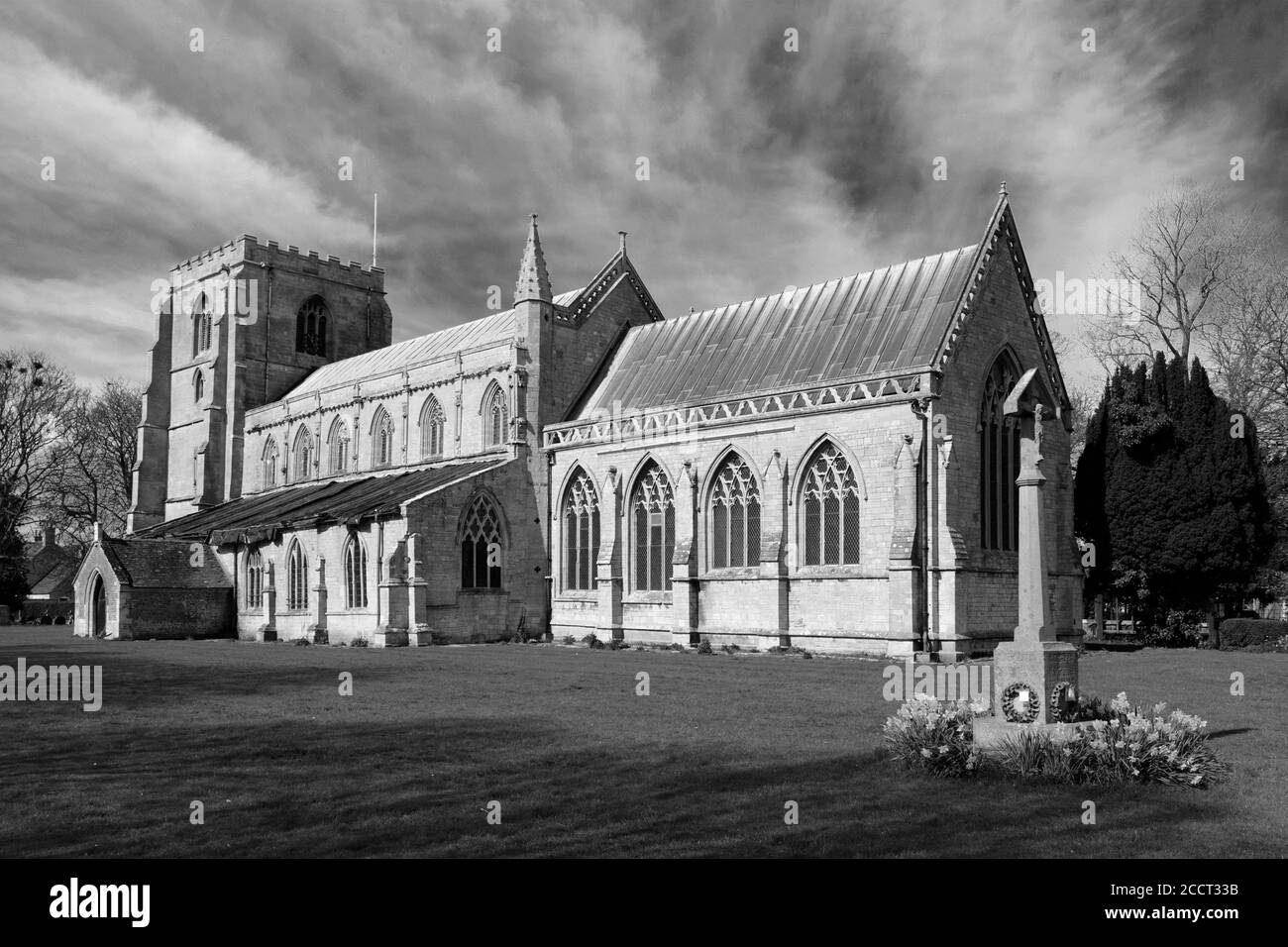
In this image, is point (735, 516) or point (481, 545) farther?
point (481, 545)

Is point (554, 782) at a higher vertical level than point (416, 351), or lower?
lower

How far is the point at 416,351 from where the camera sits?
172 ft

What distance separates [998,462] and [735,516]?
7.73m

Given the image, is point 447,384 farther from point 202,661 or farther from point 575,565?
point 202,661

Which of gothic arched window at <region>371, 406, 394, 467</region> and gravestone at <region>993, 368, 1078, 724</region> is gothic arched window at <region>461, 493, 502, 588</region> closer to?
gothic arched window at <region>371, 406, 394, 467</region>

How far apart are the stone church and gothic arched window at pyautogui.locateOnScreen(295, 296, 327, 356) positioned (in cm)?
812

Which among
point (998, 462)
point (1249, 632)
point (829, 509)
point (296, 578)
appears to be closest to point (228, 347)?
point (296, 578)

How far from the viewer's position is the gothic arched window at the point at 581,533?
38.1 m

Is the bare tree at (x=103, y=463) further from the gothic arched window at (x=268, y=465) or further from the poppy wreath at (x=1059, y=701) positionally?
the poppy wreath at (x=1059, y=701)

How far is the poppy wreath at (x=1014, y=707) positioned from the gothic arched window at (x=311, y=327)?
179 ft

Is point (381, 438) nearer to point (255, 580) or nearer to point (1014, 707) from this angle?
point (255, 580)

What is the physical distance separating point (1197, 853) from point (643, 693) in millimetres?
11935
